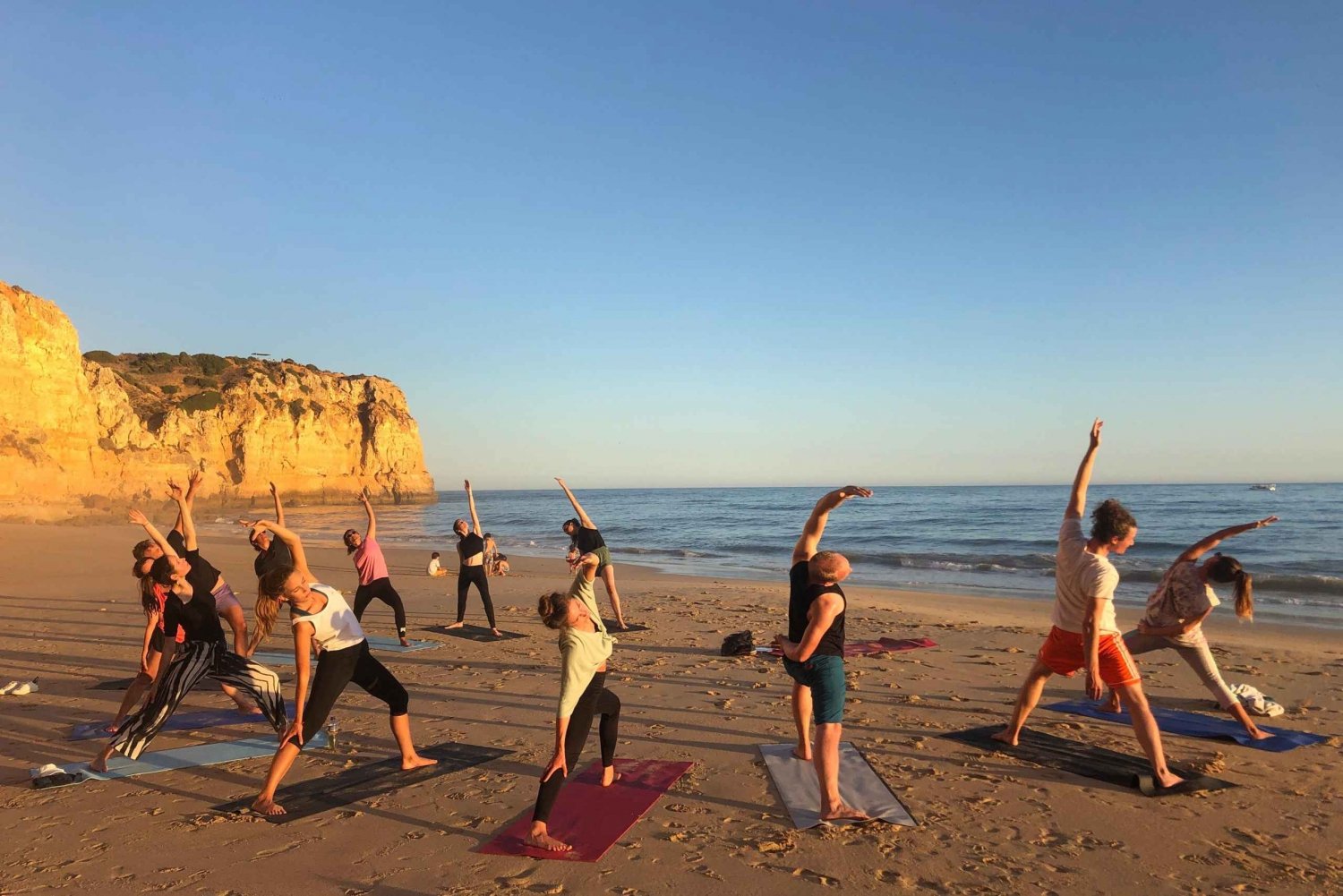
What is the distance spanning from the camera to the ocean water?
18797mm

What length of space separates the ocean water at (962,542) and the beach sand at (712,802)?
9290 millimetres

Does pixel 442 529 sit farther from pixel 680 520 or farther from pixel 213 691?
pixel 213 691

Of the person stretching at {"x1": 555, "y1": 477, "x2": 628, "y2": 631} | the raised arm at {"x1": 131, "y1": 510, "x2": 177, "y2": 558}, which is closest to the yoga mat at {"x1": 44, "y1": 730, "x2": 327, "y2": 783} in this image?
the raised arm at {"x1": 131, "y1": 510, "x2": 177, "y2": 558}

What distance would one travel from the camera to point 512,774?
19.1 ft

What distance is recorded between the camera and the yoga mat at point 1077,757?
17.7 ft

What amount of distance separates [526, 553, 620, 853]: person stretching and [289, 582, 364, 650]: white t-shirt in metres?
1.54

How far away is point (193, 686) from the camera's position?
237 inches

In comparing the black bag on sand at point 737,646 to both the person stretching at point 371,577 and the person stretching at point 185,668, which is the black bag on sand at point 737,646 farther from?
the person stretching at point 185,668

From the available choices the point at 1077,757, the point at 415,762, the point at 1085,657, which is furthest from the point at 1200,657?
the point at 415,762

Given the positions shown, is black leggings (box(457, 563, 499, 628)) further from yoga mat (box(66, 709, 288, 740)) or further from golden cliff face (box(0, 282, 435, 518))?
golden cliff face (box(0, 282, 435, 518))

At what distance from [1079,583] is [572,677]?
362 cm

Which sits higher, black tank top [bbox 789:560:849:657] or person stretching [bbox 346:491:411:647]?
black tank top [bbox 789:560:849:657]

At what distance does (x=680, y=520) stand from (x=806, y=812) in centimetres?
5423

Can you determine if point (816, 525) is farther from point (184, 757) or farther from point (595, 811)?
point (184, 757)
